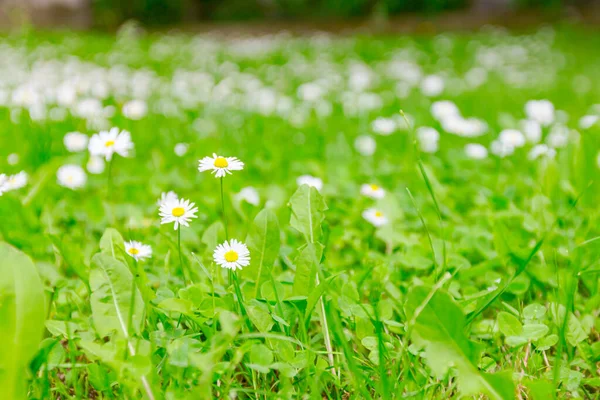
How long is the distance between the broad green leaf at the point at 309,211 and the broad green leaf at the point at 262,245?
0.17ft

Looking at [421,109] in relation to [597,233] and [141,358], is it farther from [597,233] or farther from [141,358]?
[141,358]

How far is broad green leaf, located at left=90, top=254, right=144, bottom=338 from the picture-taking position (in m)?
0.99

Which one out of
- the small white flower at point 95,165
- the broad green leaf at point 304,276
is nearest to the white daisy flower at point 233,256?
the broad green leaf at point 304,276

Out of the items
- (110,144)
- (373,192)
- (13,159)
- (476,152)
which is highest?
(110,144)

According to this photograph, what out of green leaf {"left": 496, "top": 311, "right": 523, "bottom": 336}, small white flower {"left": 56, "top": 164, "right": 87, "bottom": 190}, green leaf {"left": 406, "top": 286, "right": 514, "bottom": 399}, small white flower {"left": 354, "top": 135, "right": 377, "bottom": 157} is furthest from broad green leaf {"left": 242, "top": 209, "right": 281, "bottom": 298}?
small white flower {"left": 354, "top": 135, "right": 377, "bottom": 157}

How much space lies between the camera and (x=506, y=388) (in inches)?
32.8

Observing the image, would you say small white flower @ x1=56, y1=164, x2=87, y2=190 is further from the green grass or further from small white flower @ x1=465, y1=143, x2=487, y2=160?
small white flower @ x1=465, y1=143, x2=487, y2=160

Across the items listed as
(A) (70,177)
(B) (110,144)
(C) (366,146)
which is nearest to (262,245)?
(B) (110,144)

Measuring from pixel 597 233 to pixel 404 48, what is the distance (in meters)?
6.71

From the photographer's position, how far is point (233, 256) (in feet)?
3.60

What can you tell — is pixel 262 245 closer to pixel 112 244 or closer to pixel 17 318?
pixel 112 244

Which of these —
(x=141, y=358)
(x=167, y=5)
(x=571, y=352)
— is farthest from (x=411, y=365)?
(x=167, y=5)

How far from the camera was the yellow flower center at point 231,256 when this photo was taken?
1087mm

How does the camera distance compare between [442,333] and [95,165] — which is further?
[95,165]
